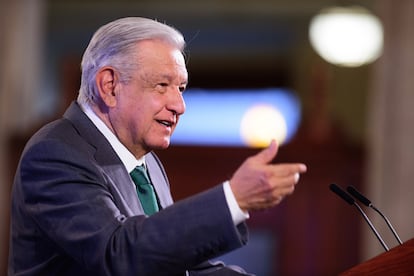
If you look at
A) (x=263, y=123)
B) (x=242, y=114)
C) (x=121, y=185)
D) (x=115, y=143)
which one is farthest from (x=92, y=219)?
(x=242, y=114)

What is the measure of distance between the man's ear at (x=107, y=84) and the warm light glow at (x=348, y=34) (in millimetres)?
6646

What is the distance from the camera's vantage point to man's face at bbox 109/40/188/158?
8.33 feet

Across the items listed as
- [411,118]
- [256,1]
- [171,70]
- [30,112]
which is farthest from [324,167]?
[171,70]

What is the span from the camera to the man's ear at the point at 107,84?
101 inches

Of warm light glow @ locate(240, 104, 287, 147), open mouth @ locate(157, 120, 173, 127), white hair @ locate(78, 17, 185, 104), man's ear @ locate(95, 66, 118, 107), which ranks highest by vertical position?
white hair @ locate(78, 17, 185, 104)

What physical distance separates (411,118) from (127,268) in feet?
18.9

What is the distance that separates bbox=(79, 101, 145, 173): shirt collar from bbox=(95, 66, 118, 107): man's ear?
0.06 meters

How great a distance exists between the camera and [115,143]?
262cm

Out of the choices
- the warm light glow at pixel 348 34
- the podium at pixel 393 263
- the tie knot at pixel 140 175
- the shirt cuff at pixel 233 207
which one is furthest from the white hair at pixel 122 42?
the warm light glow at pixel 348 34

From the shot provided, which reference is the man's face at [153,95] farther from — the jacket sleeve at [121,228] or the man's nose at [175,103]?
the jacket sleeve at [121,228]

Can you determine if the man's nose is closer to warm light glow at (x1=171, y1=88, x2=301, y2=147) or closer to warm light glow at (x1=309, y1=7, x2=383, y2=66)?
warm light glow at (x1=309, y1=7, x2=383, y2=66)

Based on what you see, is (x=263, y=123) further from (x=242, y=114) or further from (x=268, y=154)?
(x=268, y=154)

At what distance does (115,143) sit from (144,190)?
0.18 m

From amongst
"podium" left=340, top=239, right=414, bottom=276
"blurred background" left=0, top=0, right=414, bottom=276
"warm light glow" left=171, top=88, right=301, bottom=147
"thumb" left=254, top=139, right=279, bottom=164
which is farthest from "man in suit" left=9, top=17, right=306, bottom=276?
"warm light glow" left=171, top=88, right=301, bottom=147
